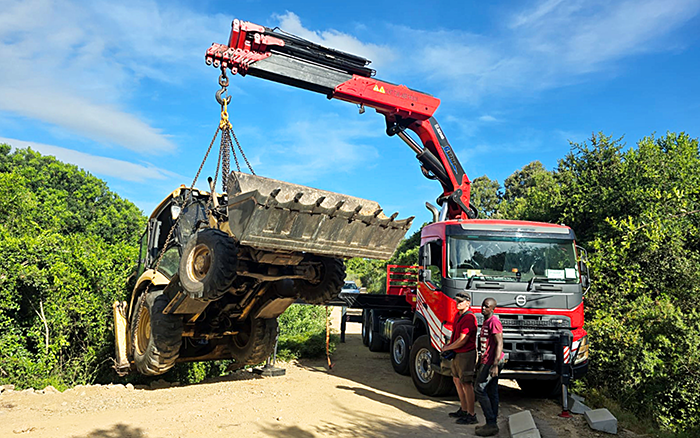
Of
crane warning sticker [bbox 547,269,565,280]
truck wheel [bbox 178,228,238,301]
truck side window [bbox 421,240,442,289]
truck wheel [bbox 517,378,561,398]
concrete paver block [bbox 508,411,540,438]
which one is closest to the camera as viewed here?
concrete paver block [bbox 508,411,540,438]

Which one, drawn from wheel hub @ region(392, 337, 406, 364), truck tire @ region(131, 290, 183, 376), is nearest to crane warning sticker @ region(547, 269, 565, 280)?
wheel hub @ region(392, 337, 406, 364)

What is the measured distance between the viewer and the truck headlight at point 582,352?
7.65 m

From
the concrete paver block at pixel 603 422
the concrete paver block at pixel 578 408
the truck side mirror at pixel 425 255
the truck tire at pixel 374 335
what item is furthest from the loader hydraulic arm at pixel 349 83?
the concrete paver block at pixel 603 422

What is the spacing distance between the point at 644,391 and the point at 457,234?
14.6ft

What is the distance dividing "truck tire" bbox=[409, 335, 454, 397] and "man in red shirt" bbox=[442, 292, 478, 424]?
1.47 meters

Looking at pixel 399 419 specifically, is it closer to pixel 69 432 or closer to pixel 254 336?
pixel 254 336

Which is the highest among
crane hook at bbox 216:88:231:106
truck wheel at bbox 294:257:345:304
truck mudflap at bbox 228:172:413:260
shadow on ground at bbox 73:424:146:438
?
crane hook at bbox 216:88:231:106

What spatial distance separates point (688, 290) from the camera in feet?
32.8

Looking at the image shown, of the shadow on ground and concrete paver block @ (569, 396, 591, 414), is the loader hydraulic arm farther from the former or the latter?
the shadow on ground

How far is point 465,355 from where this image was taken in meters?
6.62

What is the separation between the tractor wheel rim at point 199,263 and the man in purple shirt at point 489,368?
363cm

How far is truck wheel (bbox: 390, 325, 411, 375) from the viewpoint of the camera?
34.6ft

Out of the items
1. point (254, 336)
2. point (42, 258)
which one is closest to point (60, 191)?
point (42, 258)

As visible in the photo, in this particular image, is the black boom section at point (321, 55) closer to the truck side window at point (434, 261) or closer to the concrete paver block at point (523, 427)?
the truck side window at point (434, 261)
